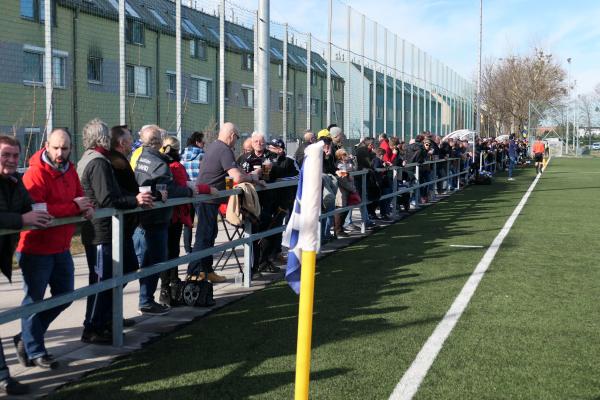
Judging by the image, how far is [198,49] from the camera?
13078 mm

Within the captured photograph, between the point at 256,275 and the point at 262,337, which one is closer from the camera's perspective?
the point at 262,337

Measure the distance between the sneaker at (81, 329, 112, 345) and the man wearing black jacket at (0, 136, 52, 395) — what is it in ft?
3.73

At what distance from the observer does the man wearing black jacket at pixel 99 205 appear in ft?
18.3

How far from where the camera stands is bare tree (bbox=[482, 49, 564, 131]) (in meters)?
76.2

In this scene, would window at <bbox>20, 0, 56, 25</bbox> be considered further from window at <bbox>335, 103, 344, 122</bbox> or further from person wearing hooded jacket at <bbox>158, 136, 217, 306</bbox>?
window at <bbox>335, 103, 344, 122</bbox>

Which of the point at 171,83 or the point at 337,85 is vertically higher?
the point at 337,85

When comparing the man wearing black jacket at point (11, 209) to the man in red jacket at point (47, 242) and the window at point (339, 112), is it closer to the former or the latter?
the man in red jacket at point (47, 242)

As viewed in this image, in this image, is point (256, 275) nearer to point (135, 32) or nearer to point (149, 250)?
point (149, 250)

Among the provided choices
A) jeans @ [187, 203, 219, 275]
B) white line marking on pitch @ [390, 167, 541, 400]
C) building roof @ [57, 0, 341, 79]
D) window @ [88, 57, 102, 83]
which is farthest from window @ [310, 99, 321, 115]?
jeans @ [187, 203, 219, 275]

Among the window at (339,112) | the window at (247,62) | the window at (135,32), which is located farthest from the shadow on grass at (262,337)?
the window at (339,112)

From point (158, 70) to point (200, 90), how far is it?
1.54 m

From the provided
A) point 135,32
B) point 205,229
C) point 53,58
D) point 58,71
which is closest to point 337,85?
point 135,32

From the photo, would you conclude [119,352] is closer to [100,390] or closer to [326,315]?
[100,390]

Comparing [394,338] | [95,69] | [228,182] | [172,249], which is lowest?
[394,338]
